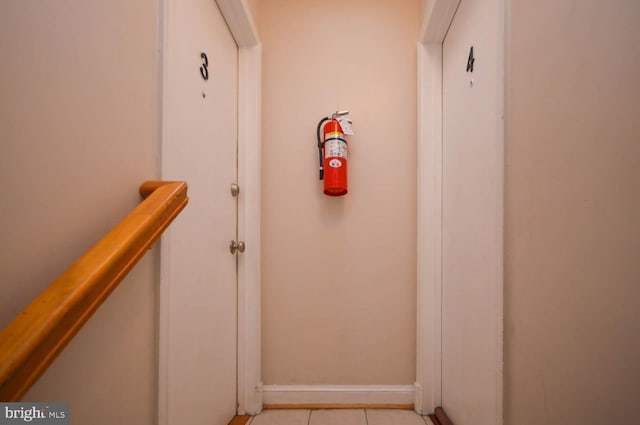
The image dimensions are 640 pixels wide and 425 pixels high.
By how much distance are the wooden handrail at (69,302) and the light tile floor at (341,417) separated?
137 cm

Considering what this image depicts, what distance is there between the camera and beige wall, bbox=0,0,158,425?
46 cm

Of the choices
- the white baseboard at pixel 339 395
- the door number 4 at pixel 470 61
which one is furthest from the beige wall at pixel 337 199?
the door number 4 at pixel 470 61

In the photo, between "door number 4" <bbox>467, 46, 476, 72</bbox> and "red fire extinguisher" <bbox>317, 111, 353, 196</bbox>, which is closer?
"door number 4" <bbox>467, 46, 476, 72</bbox>

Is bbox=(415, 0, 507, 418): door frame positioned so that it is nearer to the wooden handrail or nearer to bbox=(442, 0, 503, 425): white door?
bbox=(442, 0, 503, 425): white door

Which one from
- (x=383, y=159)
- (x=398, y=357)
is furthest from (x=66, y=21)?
(x=398, y=357)

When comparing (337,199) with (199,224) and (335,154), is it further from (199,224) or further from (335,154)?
(199,224)

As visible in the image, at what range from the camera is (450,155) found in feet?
4.72

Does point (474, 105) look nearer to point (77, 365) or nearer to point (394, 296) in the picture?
point (394, 296)

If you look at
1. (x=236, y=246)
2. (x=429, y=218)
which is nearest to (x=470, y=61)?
(x=429, y=218)

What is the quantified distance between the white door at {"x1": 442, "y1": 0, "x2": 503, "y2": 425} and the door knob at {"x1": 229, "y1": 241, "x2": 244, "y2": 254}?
43.0 inches

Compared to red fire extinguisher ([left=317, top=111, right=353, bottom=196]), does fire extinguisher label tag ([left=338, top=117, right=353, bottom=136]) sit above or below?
above

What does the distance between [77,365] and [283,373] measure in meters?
1.29

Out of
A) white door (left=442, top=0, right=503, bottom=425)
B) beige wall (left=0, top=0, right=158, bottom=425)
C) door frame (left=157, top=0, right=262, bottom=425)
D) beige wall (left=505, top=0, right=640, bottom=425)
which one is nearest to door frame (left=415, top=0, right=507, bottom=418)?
white door (left=442, top=0, right=503, bottom=425)

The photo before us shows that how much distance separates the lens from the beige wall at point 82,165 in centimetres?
46
